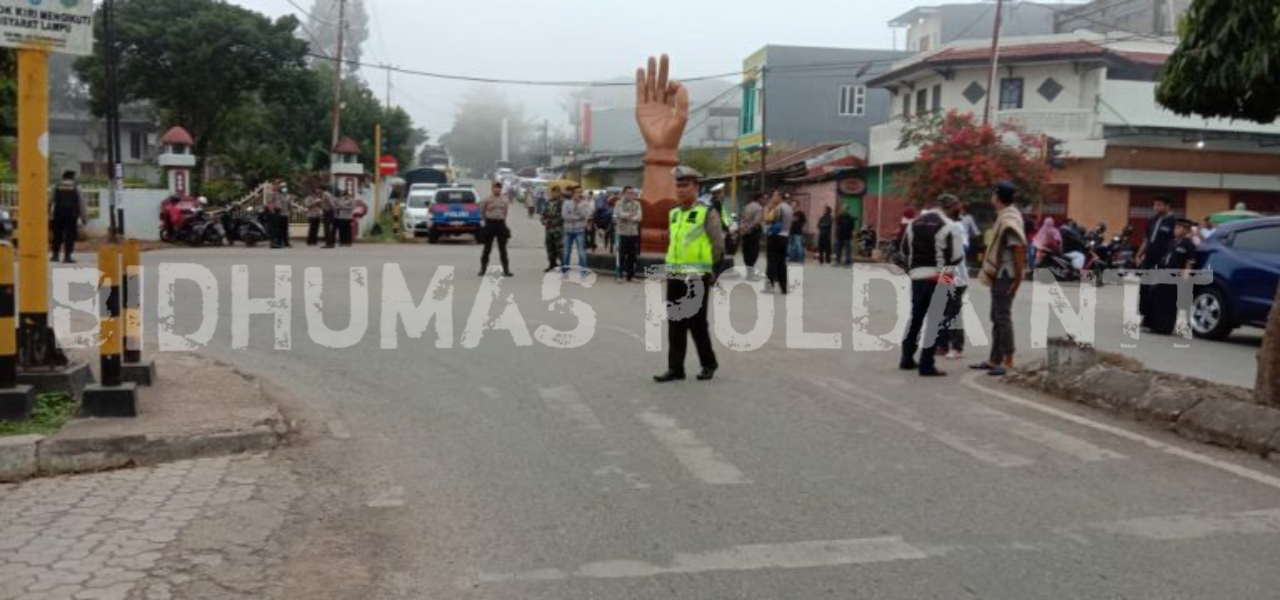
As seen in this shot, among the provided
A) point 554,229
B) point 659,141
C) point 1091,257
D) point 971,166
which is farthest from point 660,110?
point 1091,257

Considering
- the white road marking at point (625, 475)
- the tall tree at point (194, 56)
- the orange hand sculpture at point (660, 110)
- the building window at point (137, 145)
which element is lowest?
the white road marking at point (625, 475)

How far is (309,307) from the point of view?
14039mm

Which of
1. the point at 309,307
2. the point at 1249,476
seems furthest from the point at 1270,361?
the point at 309,307

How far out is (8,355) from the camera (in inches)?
268

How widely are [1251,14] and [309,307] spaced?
420 inches

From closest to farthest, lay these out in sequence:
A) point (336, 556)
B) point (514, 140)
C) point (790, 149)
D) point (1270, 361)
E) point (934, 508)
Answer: point (336, 556) < point (934, 508) < point (1270, 361) < point (790, 149) < point (514, 140)

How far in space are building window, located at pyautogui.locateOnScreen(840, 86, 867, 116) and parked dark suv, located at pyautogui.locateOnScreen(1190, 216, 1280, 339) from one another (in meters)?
38.8

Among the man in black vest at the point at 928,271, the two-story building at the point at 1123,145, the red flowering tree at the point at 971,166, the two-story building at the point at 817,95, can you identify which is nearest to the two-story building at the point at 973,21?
the two-story building at the point at 817,95

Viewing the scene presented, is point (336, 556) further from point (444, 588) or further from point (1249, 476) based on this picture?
point (1249, 476)

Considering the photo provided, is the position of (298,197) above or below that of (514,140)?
below

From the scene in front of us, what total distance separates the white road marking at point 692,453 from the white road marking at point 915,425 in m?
1.54

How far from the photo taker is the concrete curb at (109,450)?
6145 mm

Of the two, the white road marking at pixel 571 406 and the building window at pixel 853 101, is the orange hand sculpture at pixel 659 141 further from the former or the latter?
the building window at pixel 853 101

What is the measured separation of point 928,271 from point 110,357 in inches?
259
